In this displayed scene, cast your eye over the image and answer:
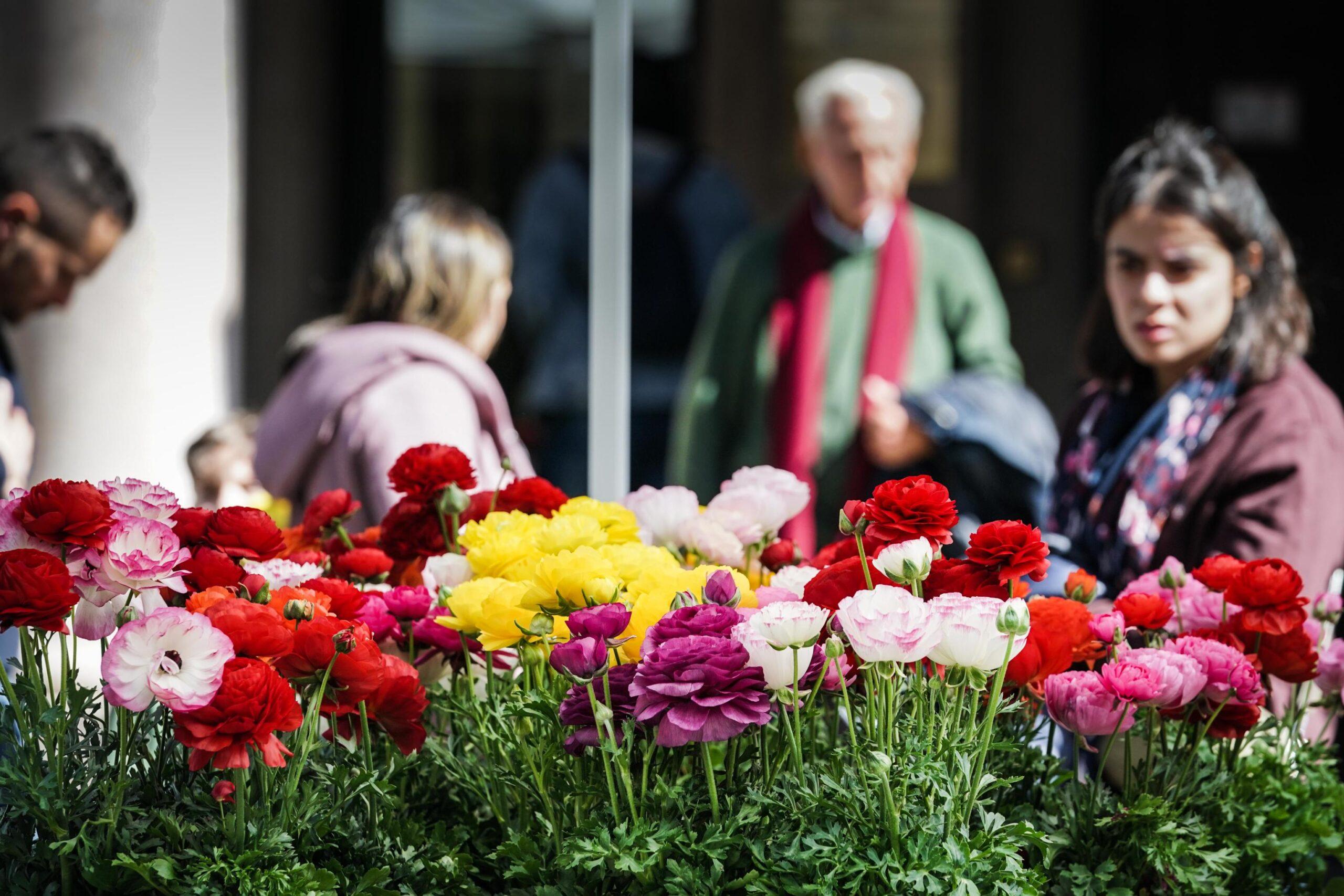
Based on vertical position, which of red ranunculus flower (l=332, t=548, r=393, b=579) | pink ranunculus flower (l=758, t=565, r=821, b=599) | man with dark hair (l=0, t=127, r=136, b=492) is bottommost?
red ranunculus flower (l=332, t=548, r=393, b=579)

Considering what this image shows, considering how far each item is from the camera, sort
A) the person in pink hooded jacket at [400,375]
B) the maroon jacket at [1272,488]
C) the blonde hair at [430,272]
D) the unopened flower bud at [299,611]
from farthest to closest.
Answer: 1. the blonde hair at [430,272]
2. the person in pink hooded jacket at [400,375]
3. the maroon jacket at [1272,488]
4. the unopened flower bud at [299,611]

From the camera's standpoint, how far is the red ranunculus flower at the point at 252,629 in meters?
0.93

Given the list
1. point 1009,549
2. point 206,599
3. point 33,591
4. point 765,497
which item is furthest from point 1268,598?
point 33,591

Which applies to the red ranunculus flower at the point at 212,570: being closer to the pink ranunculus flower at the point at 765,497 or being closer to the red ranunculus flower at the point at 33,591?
the red ranunculus flower at the point at 33,591

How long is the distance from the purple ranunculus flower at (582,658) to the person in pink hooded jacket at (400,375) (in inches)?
55.2

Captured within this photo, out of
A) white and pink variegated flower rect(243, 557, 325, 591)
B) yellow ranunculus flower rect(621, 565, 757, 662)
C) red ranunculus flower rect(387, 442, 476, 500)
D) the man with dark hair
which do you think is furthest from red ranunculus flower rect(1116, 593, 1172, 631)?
the man with dark hair

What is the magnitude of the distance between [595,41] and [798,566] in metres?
1.74

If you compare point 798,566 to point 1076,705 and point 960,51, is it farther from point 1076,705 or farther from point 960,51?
point 960,51

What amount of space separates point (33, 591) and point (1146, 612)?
2.87 feet

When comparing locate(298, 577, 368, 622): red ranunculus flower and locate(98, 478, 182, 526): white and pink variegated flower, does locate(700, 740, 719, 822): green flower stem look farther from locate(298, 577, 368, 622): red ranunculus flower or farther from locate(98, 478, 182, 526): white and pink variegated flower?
locate(98, 478, 182, 526): white and pink variegated flower

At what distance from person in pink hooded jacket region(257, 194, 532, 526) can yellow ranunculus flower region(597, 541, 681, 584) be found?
1.23 metres

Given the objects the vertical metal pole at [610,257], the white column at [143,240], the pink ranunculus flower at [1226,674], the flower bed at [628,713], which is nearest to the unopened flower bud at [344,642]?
the flower bed at [628,713]

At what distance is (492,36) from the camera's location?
331 centimetres

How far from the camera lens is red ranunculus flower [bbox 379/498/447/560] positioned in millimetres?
1289
